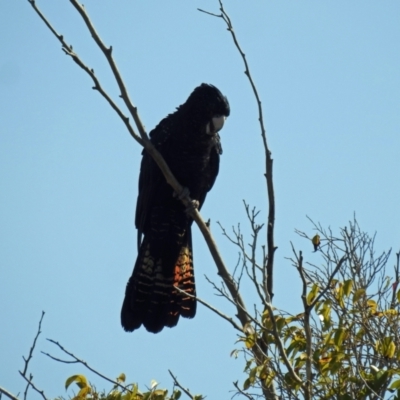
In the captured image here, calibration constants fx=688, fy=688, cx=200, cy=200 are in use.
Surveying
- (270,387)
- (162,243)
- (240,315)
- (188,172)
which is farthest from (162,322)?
(270,387)

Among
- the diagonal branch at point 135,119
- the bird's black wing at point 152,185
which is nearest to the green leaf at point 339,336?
the diagonal branch at point 135,119

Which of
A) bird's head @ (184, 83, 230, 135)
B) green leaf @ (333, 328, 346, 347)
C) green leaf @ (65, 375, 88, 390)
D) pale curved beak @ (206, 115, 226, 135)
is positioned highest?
bird's head @ (184, 83, 230, 135)

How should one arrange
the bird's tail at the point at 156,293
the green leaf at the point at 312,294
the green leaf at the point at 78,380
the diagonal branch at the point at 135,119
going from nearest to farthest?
1. the green leaf at the point at 312,294
2. the green leaf at the point at 78,380
3. the diagonal branch at the point at 135,119
4. the bird's tail at the point at 156,293

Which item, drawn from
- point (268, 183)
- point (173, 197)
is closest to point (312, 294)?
point (268, 183)

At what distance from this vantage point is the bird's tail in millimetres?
5656

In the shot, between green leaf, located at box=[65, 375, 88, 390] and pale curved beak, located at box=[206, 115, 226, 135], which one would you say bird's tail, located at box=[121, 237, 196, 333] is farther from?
green leaf, located at box=[65, 375, 88, 390]

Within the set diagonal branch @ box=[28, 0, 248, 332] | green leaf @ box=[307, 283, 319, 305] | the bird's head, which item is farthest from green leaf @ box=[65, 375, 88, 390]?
the bird's head

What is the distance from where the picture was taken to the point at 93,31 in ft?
12.4

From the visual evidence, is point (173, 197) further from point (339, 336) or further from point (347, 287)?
point (339, 336)

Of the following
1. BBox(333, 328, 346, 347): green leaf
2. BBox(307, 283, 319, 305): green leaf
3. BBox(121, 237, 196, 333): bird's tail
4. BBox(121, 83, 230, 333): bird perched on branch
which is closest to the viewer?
BBox(333, 328, 346, 347): green leaf

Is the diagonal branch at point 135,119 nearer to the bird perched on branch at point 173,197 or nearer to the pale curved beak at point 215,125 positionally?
the bird perched on branch at point 173,197

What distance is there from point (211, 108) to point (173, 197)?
841mm

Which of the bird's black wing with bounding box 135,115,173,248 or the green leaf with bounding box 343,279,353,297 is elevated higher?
the bird's black wing with bounding box 135,115,173,248

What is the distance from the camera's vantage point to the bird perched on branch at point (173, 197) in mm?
5871
